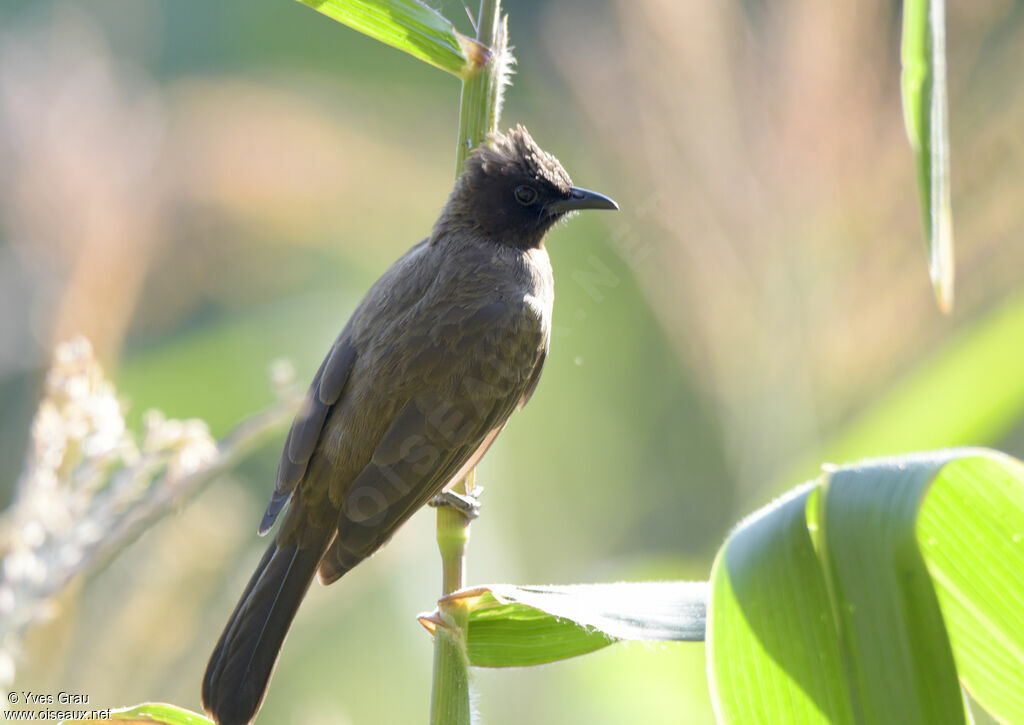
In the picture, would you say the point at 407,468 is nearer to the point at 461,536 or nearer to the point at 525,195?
the point at 461,536

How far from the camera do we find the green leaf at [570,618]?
114 cm

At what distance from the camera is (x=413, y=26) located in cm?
131

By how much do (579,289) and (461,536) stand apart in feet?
9.95

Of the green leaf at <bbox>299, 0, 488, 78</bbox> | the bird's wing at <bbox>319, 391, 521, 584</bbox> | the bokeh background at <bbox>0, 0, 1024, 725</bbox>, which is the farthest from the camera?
the bokeh background at <bbox>0, 0, 1024, 725</bbox>

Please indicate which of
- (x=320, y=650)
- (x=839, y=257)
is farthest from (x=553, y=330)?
Result: (x=320, y=650)

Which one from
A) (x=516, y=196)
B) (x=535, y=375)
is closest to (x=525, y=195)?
(x=516, y=196)

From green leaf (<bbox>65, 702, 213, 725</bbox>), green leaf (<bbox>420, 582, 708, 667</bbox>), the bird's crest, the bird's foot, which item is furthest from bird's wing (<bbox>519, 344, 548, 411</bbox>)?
green leaf (<bbox>65, 702, 213, 725</bbox>)

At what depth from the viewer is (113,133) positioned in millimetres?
2902

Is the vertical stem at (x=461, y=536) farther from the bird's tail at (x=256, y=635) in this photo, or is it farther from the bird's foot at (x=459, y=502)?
the bird's tail at (x=256, y=635)

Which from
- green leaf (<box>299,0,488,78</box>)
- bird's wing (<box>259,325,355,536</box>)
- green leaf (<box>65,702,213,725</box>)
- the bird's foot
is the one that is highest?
green leaf (<box>299,0,488,78</box>)

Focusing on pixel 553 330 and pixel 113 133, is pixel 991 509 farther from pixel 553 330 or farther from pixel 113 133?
pixel 113 133

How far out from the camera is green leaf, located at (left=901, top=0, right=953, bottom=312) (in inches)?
43.3

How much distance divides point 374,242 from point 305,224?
363 millimetres

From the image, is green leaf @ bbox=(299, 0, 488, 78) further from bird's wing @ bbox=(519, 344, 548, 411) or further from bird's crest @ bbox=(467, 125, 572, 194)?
bird's wing @ bbox=(519, 344, 548, 411)
